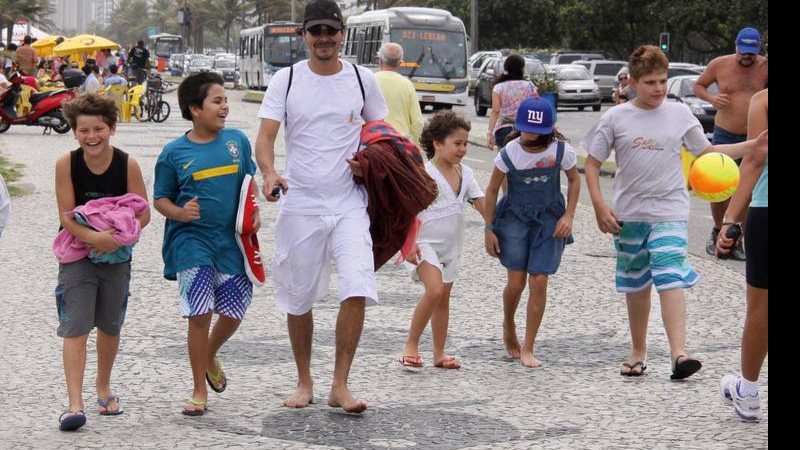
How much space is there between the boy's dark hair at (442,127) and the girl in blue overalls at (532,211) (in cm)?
27

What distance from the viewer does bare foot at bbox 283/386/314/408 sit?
641 cm

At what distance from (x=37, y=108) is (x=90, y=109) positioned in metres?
23.5

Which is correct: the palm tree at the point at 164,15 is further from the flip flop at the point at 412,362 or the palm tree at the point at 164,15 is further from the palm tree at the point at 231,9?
the flip flop at the point at 412,362

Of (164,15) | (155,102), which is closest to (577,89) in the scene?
(155,102)

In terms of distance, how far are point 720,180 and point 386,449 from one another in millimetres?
2079

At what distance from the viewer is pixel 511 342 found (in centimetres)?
759

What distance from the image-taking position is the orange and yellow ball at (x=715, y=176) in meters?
6.65

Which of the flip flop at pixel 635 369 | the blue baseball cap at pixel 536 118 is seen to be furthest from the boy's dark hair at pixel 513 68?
the flip flop at pixel 635 369

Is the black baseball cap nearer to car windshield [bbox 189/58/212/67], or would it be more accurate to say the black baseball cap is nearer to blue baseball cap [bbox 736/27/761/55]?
blue baseball cap [bbox 736/27/761/55]

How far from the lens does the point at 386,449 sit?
5.69 metres

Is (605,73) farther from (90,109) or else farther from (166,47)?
(166,47)

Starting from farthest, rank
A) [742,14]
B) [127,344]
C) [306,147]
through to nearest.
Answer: [742,14]
[127,344]
[306,147]
